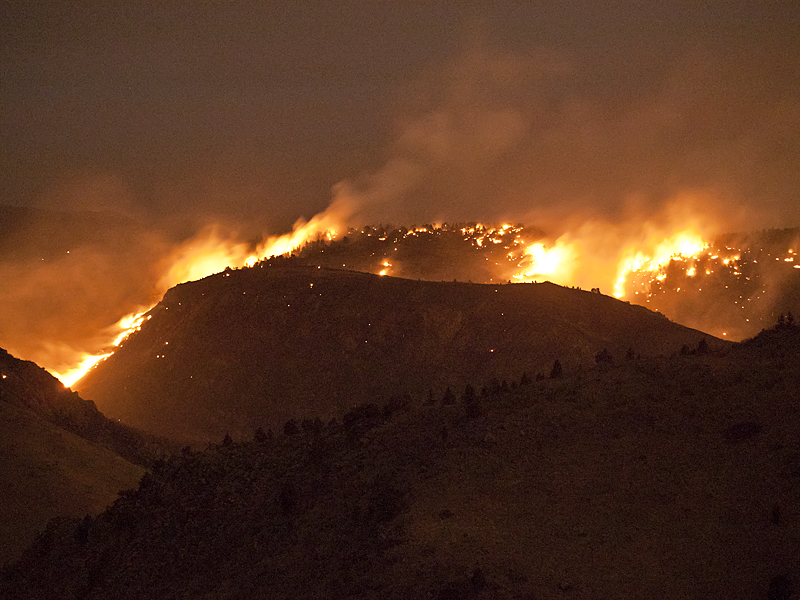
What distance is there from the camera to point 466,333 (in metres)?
39.8

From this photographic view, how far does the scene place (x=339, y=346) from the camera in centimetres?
4103

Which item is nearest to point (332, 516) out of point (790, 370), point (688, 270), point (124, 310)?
point (790, 370)

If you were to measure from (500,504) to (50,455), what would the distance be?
1801 cm

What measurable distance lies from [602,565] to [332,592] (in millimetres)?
4044

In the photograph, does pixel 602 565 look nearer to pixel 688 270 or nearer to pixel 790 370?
pixel 790 370

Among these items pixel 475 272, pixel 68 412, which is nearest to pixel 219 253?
pixel 475 272

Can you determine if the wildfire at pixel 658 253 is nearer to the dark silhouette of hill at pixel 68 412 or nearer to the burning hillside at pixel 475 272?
the burning hillside at pixel 475 272

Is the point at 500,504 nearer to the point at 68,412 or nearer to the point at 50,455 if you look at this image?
the point at 50,455

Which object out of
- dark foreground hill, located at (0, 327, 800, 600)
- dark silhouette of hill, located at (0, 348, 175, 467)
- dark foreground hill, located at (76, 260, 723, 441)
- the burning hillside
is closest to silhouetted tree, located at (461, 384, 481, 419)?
dark foreground hill, located at (0, 327, 800, 600)

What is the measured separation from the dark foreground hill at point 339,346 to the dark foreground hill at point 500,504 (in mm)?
19329

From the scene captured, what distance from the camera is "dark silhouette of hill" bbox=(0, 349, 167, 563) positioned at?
1892 cm

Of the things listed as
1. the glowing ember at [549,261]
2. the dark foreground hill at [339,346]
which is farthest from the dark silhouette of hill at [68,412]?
the glowing ember at [549,261]

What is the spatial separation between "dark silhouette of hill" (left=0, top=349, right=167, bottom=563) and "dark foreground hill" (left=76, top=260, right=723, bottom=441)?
539cm

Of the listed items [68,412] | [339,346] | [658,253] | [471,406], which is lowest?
[471,406]
